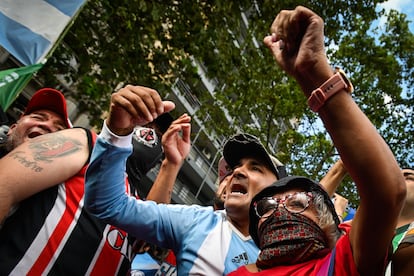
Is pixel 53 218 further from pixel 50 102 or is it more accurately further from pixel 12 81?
pixel 12 81

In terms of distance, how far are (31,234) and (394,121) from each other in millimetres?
11748

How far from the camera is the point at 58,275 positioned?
1.65 meters

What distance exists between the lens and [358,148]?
1161 mm

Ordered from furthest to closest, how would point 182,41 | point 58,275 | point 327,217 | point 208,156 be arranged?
point 208,156, point 182,41, point 327,217, point 58,275

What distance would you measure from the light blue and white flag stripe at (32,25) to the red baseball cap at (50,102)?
1800 millimetres

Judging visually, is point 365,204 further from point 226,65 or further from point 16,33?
point 226,65

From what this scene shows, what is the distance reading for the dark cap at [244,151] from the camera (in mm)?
2645

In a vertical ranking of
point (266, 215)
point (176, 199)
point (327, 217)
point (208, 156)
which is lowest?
point (176, 199)

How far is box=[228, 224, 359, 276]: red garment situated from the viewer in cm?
130

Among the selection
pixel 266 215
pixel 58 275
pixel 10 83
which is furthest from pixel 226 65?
pixel 58 275

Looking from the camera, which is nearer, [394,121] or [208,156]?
[394,121]

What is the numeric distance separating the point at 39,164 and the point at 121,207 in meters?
0.44

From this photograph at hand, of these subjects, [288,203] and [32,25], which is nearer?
[288,203]

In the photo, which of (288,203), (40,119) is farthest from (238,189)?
(40,119)
